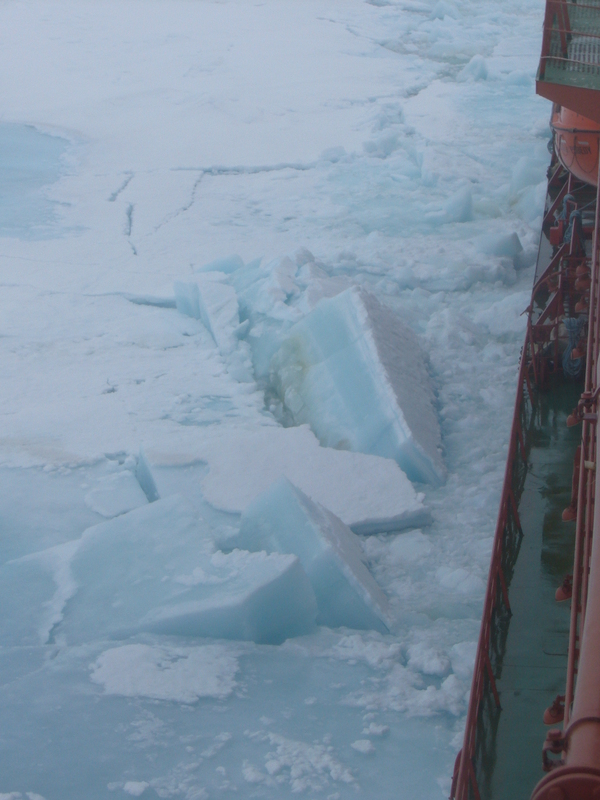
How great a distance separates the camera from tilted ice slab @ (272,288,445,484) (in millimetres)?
4719

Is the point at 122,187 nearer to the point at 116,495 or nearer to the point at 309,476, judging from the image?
the point at 116,495

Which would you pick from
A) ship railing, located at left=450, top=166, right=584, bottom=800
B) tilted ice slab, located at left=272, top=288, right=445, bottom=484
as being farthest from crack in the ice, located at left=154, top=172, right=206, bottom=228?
ship railing, located at left=450, top=166, right=584, bottom=800

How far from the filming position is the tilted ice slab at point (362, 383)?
15.5 feet

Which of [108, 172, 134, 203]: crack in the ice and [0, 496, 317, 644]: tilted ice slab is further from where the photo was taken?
[108, 172, 134, 203]: crack in the ice

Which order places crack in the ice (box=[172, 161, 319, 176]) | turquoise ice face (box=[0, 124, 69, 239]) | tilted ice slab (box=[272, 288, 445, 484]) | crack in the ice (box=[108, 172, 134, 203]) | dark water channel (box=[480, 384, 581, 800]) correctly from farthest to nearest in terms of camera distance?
1. crack in the ice (box=[172, 161, 319, 176])
2. crack in the ice (box=[108, 172, 134, 203])
3. turquoise ice face (box=[0, 124, 69, 239])
4. tilted ice slab (box=[272, 288, 445, 484])
5. dark water channel (box=[480, 384, 581, 800])

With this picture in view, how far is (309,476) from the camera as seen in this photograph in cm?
454

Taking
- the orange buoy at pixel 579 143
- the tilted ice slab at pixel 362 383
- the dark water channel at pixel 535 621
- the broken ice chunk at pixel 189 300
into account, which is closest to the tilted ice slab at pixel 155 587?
the dark water channel at pixel 535 621

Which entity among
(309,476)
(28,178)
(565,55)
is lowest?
(309,476)

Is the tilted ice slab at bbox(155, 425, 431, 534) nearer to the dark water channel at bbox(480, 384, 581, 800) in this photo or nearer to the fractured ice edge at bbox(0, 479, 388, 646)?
the fractured ice edge at bbox(0, 479, 388, 646)

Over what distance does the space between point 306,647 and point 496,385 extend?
2.73 meters

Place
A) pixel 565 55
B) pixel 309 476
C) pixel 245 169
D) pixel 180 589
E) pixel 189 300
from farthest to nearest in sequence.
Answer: pixel 245 169, pixel 189 300, pixel 565 55, pixel 309 476, pixel 180 589

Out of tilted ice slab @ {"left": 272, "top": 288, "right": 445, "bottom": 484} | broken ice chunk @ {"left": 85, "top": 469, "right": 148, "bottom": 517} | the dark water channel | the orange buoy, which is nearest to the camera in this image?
the dark water channel

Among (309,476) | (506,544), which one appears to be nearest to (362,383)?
(309,476)

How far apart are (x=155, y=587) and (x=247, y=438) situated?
4.58ft
